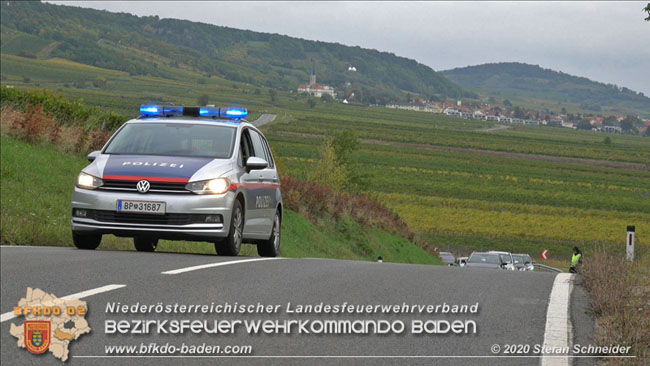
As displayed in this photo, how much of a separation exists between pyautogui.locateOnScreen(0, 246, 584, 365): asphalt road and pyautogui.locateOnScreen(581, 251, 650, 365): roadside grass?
1.71 feet

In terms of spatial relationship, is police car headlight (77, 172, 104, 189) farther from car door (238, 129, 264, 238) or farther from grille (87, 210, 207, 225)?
car door (238, 129, 264, 238)

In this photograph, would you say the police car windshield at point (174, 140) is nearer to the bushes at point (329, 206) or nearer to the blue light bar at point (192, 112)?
the blue light bar at point (192, 112)

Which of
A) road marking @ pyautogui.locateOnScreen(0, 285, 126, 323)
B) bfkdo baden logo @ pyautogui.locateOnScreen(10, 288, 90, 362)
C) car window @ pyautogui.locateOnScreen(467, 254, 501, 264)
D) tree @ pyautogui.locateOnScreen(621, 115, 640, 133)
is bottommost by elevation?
car window @ pyautogui.locateOnScreen(467, 254, 501, 264)

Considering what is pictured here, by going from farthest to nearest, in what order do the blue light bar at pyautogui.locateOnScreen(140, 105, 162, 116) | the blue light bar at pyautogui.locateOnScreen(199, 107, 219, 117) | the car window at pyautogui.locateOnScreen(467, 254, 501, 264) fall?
1. the car window at pyautogui.locateOnScreen(467, 254, 501, 264)
2. the blue light bar at pyautogui.locateOnScreen(199, 107, 219, 117)
3. the blue light bar at pyautogui.locateOnScreen(140, 105, 162, 116)

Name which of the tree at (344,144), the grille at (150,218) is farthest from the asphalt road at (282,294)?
the tree at (344,144)

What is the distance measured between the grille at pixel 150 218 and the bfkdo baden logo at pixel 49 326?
4.83m

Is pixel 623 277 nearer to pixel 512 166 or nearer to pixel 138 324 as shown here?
pixel 138 324

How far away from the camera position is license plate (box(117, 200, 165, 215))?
11.9 m

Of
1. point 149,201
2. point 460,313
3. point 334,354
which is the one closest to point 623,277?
point 460,313

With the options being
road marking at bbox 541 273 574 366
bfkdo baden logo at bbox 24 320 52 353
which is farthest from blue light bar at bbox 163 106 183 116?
bfkdo baden logo at bbox 24 320 52 353

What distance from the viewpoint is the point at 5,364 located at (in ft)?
19.2

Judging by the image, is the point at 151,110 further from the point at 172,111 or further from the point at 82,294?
the point at 82,294

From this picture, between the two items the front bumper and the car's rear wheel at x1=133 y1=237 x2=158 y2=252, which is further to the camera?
the car's rear wheel at x1=133 y1=237 x2=158 y2=252

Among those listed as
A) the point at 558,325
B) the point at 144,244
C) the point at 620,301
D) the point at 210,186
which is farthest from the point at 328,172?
the point at 558,325
